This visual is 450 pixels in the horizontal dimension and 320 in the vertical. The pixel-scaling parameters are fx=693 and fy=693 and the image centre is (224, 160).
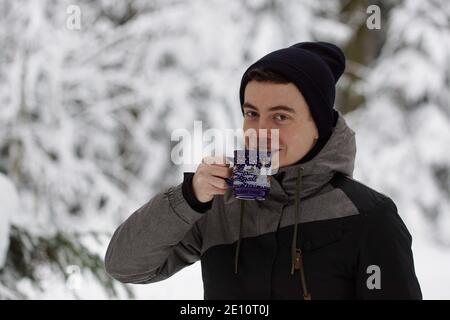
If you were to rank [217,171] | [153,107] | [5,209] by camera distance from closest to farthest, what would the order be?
[217,171] < [5,209] < [153,107]

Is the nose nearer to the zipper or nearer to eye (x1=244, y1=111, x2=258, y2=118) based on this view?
eye (x1=244, y1=111, x2=258, y2=118)

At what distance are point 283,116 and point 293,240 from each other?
0.29 meters

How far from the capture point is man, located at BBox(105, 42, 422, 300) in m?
1.54

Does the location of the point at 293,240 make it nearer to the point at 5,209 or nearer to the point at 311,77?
the point at 311,77

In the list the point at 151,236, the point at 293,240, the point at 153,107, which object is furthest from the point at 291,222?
the point at 153,107

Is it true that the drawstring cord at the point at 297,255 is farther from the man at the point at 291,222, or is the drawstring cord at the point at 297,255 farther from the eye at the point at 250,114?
the eye at the point at 250,114

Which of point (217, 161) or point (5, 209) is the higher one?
point (217, 161)

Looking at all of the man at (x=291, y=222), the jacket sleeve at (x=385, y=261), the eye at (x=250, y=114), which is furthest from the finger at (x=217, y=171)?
the jacket sleeve at (x=385, y=261)

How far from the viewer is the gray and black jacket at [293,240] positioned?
152 centimetres

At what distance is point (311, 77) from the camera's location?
1647 millimetres

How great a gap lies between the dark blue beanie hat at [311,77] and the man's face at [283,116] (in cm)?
2

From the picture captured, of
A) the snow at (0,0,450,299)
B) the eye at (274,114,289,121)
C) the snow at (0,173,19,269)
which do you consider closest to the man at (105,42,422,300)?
the eye at (274,114,289,121)
